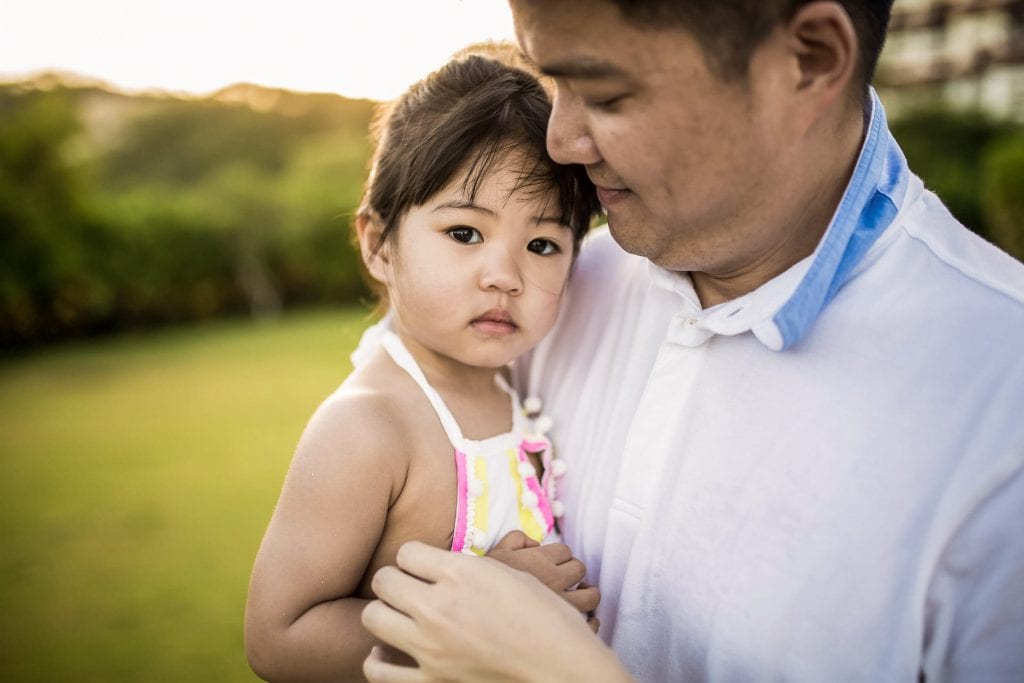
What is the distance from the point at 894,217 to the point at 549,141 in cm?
71

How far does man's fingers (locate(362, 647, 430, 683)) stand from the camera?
1.36 metres

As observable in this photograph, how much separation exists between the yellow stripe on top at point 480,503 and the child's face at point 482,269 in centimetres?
24

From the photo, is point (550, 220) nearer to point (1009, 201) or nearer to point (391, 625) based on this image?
point (391, 625)

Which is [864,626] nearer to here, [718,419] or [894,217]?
[718,419]

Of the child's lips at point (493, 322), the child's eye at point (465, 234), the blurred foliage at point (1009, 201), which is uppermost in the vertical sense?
the child's eye at point (465, 234)

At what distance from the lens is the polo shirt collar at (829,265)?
57.1 inches

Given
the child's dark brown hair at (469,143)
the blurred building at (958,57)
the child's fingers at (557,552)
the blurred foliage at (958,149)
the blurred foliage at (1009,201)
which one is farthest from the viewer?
the blurred building at (958,57)

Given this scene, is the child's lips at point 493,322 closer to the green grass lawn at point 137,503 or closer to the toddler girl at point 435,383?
the toddler girl at point 435,383

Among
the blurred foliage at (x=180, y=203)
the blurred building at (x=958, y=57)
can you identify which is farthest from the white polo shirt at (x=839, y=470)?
the blurred building at (x=958, y=57)

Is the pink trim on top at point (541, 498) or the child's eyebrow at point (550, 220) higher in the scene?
the child's eyebrow at point (550, 220)

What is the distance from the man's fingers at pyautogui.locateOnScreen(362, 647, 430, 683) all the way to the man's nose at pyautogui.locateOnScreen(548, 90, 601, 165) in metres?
1.05

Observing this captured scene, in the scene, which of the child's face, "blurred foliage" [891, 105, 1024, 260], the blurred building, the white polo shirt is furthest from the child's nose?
the blurred building

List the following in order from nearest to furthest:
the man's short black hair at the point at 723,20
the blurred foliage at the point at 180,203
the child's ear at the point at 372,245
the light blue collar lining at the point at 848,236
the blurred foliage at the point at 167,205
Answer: the man's short black hair at the point at 723,20, the light blue collar lining at the point at 848,236, the child's ear at the point at 372,245, the blurred foliage at the point at 180,203, the blurred foliage at the point at 167,205

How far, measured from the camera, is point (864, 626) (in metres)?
1.30
